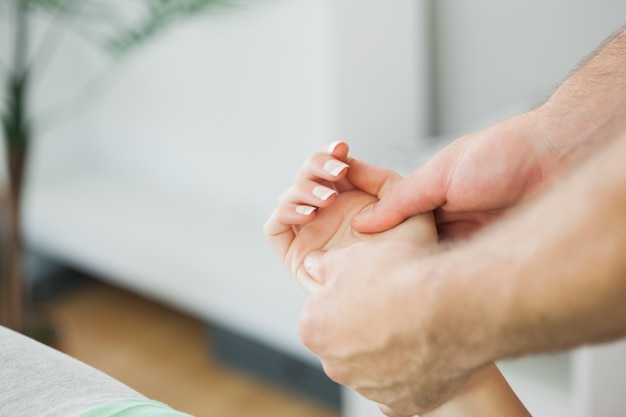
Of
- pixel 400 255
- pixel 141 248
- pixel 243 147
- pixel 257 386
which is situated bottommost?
pixel 257 386

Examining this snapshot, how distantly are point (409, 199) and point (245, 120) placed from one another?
1.85m

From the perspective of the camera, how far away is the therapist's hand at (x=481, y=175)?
1065 mm

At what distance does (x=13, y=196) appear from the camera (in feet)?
7.64

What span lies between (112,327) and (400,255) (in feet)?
7.78

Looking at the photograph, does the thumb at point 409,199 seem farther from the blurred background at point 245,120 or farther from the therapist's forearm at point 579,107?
the blurred background at point 245,120

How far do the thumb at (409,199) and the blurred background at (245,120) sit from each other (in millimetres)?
790

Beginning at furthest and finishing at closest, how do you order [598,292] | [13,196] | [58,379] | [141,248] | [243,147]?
[243,147], [141,248], [13,196], [58,379], [598,292]

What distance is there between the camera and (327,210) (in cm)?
114

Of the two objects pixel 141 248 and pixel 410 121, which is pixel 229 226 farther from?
pixel 410 121

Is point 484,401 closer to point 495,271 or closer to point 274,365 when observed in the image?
point 495,271

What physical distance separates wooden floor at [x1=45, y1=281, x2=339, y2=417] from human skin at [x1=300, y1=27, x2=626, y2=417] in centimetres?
155

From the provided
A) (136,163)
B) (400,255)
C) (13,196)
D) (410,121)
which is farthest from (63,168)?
(400,255)

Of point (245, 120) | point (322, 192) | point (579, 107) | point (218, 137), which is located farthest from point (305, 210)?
point (218, 137)

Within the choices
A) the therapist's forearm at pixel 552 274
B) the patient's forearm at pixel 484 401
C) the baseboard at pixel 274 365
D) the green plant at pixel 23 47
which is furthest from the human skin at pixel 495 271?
the baseboard at pixel 274 365
